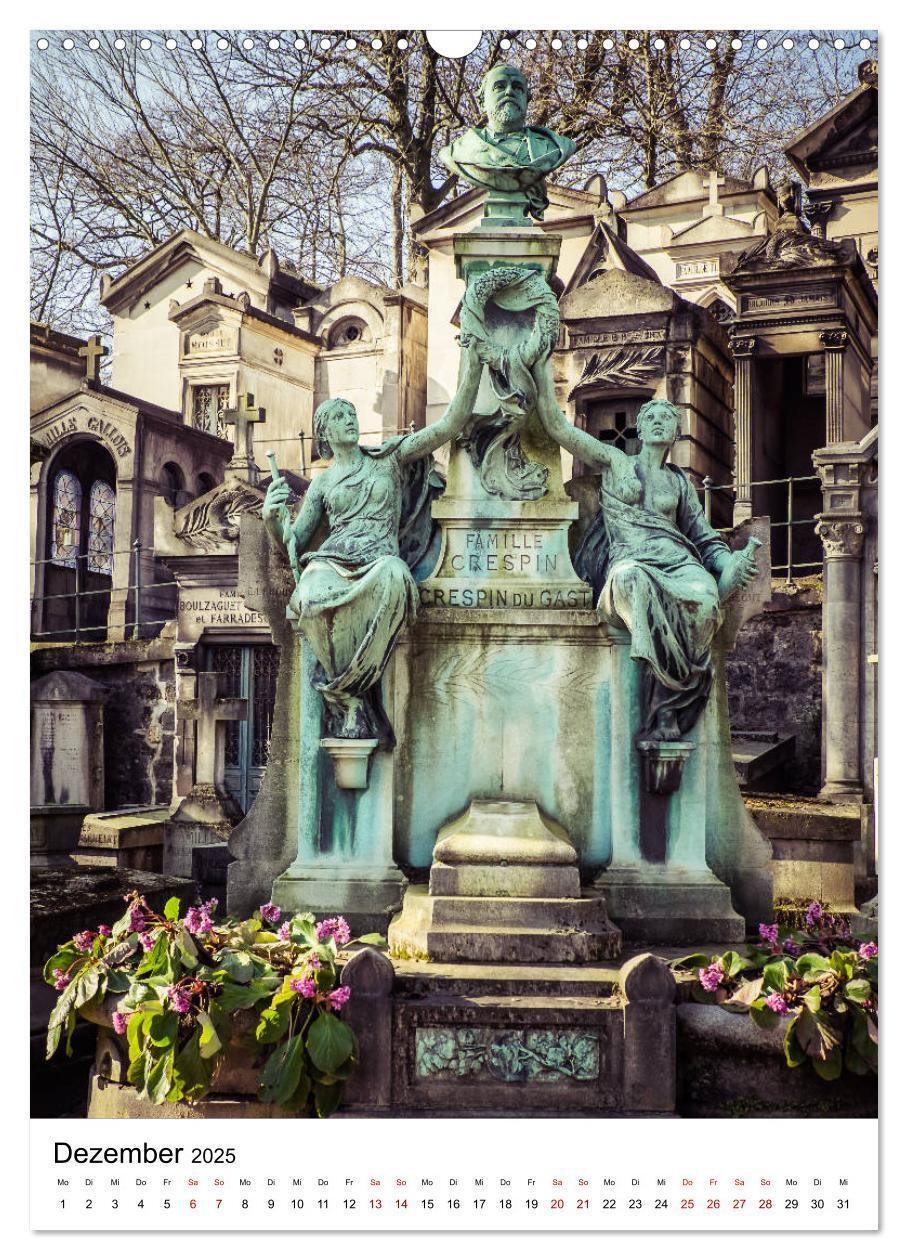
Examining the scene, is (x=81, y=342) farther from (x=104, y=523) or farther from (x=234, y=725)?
(x=234, y=725)

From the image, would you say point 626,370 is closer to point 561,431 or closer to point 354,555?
point 561,431

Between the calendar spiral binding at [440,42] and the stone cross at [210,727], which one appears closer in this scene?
the calendar spiral binding at [440,42]

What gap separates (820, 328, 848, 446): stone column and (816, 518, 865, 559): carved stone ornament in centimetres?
451

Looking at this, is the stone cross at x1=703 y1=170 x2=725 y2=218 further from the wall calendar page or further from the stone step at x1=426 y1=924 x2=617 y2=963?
the stone step at x1=426 y1=924 x2=617 y2=963

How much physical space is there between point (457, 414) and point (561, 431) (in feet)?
1.28

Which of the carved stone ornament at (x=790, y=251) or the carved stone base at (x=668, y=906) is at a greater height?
the carved stone ornament at (x=790, y=251)

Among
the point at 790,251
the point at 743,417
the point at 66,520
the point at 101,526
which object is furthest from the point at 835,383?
the point at 66,520

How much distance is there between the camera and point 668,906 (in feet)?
17.0

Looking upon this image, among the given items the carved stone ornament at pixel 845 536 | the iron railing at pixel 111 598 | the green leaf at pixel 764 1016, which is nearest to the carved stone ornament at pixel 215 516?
the iron railing at pixel 111 598

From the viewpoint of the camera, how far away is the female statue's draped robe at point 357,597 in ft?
16.7

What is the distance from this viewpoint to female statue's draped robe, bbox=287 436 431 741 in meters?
5.09

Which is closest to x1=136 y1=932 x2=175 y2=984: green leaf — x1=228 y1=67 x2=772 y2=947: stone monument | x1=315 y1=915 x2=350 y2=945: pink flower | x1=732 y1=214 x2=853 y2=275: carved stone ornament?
x1=315 y1=915 x2=350 y2=945: pink flower

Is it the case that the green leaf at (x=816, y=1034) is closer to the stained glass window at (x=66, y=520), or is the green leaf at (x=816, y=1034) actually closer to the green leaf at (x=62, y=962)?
the green leaf at (x=62, y=962)
